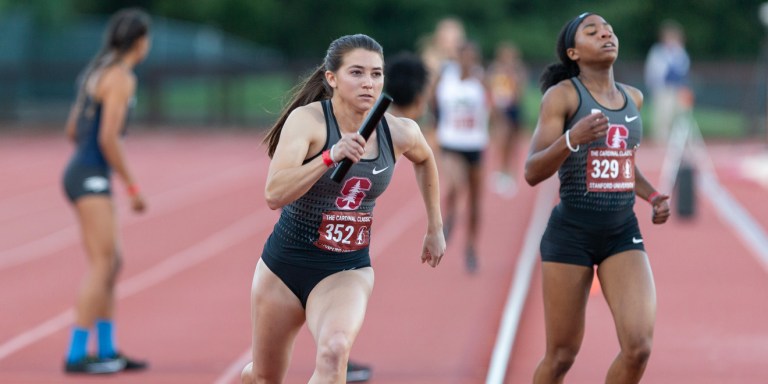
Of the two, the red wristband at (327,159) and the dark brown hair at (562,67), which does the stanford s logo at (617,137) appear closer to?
the dark brown hair at (562,67)

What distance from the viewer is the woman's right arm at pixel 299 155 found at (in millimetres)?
5086

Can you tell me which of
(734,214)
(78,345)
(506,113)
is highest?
(506,113)

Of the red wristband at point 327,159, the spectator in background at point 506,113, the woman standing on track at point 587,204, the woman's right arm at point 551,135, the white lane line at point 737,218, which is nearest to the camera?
the red wristband at point 327,159

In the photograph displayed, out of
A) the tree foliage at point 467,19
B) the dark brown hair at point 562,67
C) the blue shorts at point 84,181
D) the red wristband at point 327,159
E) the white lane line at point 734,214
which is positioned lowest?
the white lane line at point 734,214

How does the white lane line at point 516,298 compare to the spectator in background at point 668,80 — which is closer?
the white lane line at point 516,298

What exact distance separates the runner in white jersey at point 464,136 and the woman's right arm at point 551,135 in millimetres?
6239

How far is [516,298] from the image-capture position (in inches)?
440

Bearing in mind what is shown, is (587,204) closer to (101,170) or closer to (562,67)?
(562,67)

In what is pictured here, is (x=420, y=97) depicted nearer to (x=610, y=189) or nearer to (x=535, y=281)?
(x=610, y=189)

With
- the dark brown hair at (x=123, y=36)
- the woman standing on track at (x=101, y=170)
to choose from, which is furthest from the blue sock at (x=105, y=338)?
the dark brown hair at (x=123, y=36)

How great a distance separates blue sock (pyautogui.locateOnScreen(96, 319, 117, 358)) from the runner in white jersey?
→ 476 cm

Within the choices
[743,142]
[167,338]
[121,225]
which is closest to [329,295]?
[167,338]

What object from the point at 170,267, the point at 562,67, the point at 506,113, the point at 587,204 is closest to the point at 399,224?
the point at 170,267

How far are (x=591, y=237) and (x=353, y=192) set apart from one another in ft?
4.22
